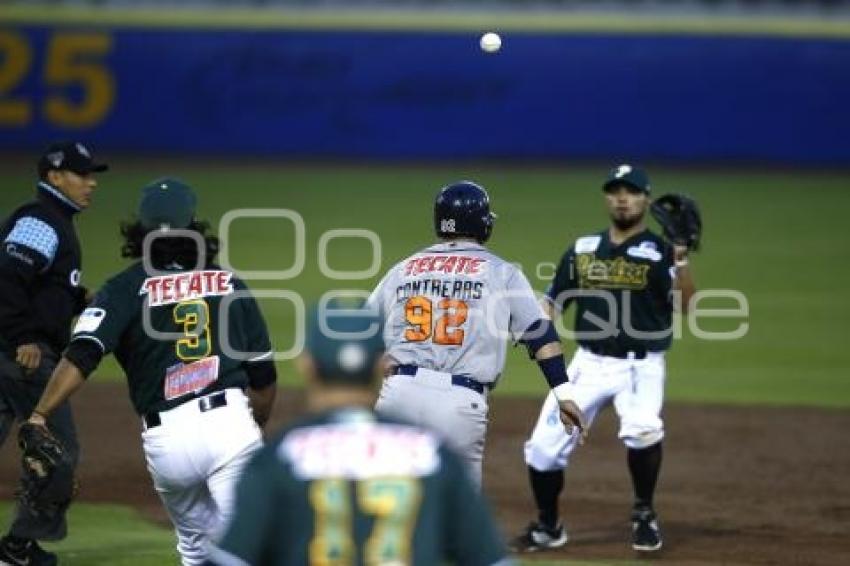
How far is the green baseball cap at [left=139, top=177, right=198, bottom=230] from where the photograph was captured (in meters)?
6.38

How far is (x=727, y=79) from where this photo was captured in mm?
Answer: 24906

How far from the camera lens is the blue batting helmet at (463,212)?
7.11m

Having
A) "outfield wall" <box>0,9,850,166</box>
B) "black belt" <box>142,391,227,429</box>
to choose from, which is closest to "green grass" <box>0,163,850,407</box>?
"outfield wall" <box>0,9,850,166</box>

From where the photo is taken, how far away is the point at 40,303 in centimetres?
750

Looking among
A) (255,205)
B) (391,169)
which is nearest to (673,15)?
(391,169)

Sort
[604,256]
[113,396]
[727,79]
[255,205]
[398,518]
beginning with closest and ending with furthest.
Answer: [398,518], [604,256], [113,396], [255,205], [727,79]

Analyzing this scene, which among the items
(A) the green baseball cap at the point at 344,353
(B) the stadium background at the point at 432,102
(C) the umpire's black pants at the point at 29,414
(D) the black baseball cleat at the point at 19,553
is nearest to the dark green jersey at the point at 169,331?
(C) the umpire's black pants at the point at 29,414

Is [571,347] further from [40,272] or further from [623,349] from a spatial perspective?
[40,272]

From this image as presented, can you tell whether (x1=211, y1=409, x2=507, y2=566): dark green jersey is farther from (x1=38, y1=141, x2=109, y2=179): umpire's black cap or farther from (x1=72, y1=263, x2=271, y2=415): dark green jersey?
(x1=38, y1=141, x2=109, y2=179): umpire's black cap

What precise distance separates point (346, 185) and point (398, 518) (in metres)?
19.4

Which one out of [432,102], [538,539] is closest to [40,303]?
[538,539]

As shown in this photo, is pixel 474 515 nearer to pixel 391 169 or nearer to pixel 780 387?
pixel 780 387

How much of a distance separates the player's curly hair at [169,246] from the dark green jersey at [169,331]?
2.6 inches

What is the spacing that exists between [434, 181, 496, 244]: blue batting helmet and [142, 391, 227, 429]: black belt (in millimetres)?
1434
